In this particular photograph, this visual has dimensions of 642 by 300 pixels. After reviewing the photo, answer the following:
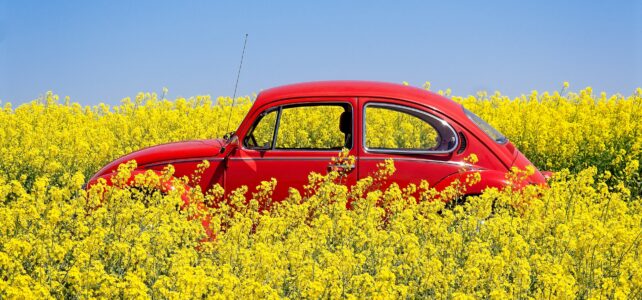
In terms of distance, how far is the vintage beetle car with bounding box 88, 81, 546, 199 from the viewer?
27.6 ft

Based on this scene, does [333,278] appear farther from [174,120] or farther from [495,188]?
[174,120]

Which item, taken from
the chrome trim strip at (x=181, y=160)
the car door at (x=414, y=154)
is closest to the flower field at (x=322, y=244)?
the car door at (x=414, y=154)

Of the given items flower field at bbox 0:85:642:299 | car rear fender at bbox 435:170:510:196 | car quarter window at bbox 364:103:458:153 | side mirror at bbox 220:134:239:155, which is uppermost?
car quarter window at bbox 364:103:458:153

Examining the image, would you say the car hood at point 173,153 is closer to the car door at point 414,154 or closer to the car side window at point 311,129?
the car door at point 414,154

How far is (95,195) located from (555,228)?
11.3ft

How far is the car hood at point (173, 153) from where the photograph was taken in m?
8.70

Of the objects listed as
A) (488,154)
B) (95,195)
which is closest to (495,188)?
(488,154)

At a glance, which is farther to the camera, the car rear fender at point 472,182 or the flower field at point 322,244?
the car rear fender at point 472,182

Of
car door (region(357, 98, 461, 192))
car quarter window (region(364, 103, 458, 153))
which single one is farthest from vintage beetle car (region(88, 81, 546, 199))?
car quarter window (region(364, 103, 458, 153))

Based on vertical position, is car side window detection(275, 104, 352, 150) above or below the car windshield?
above

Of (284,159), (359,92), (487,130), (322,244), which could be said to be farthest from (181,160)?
(487,130)

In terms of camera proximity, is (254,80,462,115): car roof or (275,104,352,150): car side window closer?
(254,80,462,115): car roof

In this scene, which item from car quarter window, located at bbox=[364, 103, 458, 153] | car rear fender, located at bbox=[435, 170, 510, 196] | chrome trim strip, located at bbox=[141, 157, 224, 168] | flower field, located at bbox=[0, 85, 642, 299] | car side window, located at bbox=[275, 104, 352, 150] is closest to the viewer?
flower field, located at bbox=[0, 85, 642, 299]

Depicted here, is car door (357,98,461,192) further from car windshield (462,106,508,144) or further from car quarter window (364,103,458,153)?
car windshield (462,106,508,144)
